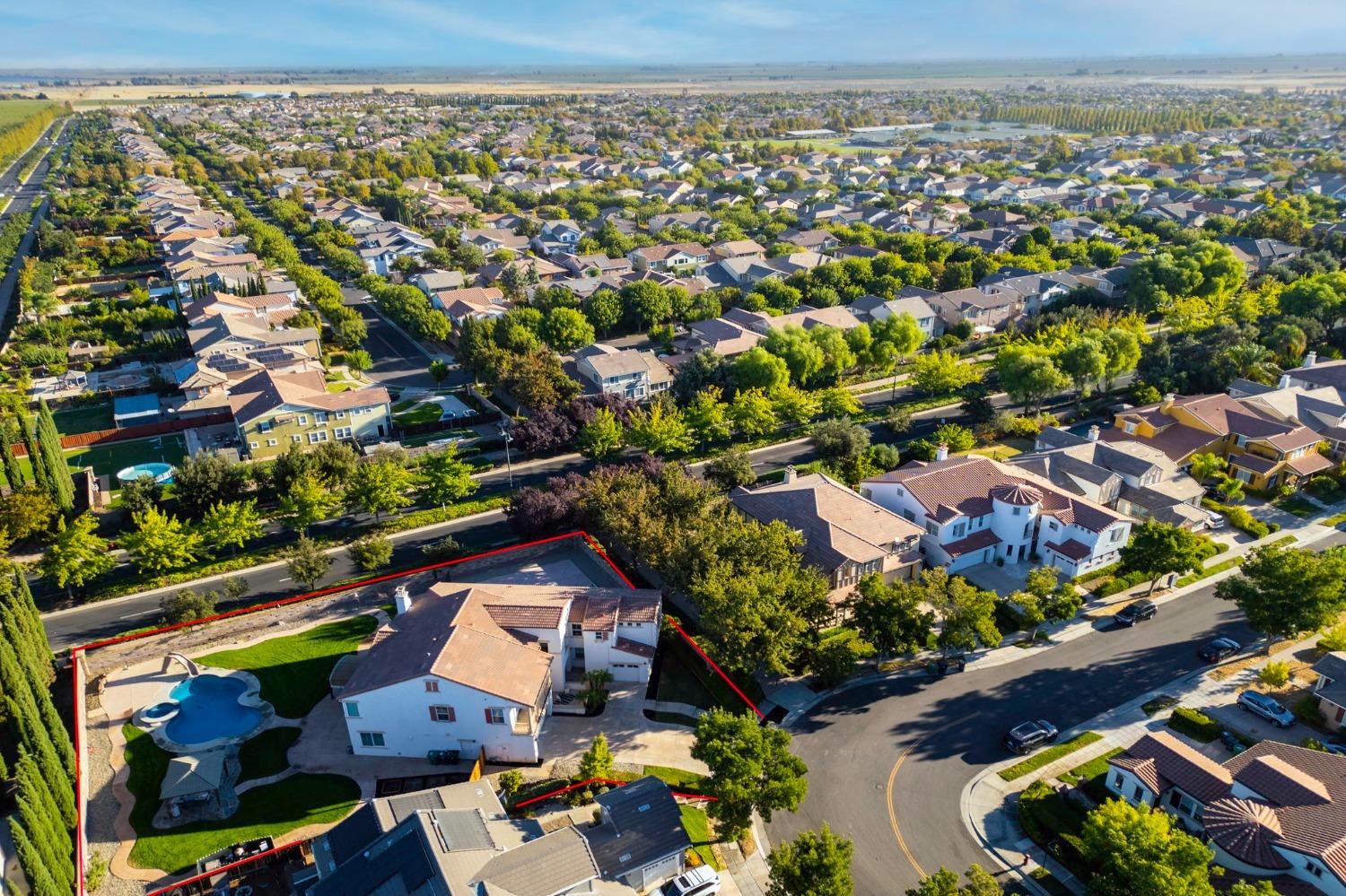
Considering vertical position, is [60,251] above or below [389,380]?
above

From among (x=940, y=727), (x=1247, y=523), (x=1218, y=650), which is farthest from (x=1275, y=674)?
(x=1247, y=523)

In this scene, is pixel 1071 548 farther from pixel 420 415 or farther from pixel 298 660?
pixel 420 415

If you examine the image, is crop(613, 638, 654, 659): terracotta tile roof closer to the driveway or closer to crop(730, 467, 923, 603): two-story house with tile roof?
the driveway

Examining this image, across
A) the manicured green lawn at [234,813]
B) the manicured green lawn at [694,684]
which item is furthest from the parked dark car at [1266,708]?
the manicured green lawn at [234,813]

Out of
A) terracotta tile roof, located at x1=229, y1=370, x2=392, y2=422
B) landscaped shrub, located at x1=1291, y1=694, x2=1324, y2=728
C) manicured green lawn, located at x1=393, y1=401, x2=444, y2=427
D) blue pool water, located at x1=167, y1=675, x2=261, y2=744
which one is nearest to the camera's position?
landscaped shrub, located at x1=1291, y1=694, x2=1324, y2=728

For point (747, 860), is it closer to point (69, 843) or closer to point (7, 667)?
point (69, 843)

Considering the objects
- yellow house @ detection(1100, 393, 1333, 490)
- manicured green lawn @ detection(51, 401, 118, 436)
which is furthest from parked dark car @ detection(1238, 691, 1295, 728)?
manicured green lawn @ detection(51, 401, 118, 436)

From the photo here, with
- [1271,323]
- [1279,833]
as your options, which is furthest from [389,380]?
[1271,323]
